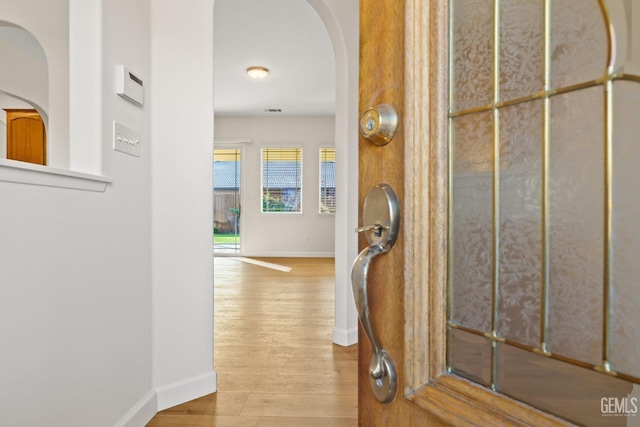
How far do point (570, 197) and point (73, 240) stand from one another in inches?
52.9

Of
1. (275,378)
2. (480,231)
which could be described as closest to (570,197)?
(480,231)

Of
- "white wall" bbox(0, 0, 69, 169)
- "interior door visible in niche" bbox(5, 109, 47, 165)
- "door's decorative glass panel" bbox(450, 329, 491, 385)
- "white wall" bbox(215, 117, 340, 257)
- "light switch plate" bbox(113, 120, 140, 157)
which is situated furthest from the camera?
"white wall" bbox(215, 117, 340, 257)

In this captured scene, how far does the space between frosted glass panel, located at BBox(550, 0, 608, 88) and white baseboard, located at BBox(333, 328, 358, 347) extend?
2.46 m

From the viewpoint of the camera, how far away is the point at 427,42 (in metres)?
0.48

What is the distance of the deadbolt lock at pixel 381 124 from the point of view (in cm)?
51

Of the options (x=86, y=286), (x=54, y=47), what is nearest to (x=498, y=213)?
(x=86, y=286)

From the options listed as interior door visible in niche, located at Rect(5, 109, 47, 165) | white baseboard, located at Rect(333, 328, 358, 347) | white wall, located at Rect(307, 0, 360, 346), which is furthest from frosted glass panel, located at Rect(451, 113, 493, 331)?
interior door visible in niche, located at Rect(5, 109, 47, 165)

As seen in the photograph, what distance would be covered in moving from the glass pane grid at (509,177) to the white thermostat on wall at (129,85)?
1412 millimetres

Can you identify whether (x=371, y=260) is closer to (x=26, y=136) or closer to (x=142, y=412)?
(x=142, y=412)

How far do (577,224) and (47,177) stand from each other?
1.28 m

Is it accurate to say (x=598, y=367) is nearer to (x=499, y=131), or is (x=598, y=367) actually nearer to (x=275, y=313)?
(x=499, y=131)

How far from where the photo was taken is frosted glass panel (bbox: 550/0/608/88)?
1.12 ft

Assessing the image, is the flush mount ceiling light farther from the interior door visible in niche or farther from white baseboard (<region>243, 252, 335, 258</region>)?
white baseboard (<region>243, 252, 335, 258</region>)

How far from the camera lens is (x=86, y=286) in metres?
1.27
